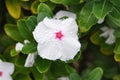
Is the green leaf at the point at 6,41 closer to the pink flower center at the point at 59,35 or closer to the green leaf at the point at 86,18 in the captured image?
the green leaf at the point at 86,18

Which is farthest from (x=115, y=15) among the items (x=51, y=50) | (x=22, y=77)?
(x=22, y=77)

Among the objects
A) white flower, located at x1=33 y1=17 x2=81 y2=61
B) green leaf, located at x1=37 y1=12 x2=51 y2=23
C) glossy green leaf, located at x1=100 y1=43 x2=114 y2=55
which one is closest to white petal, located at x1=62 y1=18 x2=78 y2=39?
white flower, located at x1=33 y1=17 x2=81 y2=61

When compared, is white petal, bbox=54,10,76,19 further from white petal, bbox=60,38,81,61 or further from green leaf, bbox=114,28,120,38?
white petal, bbox=60,38,81,61

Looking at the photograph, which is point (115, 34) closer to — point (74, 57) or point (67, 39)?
point (74, 57)

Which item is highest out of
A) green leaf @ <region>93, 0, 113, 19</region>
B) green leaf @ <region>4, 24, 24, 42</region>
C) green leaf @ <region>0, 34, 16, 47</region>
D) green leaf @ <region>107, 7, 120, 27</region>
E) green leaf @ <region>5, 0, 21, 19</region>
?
green leaf @ <region>93, 0, 113, 19</region>

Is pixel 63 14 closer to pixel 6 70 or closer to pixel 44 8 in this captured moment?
pixel 44 8

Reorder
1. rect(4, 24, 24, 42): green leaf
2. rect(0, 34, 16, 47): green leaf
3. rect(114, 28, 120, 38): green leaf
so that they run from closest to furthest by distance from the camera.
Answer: rect(114, 28, 120, 38): green leaf
rect(4, 24, 24, 42): green leaf
rect(0, 34, 16, 47): green leaf
